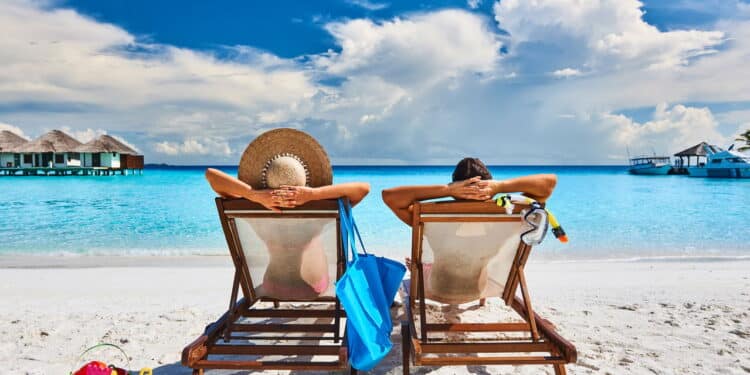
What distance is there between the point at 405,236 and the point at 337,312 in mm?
7408

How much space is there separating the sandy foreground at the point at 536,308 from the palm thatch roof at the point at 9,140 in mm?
46560

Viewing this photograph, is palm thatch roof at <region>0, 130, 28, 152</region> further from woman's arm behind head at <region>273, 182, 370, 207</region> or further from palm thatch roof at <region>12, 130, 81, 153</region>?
woman's arm behind head at <region>273, 182, 370, 207</region>

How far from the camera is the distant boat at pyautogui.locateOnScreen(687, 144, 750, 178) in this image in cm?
3497

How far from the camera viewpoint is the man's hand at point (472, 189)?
2.40 meters

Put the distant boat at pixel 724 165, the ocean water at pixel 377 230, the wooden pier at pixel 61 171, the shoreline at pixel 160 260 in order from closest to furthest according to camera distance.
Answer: the shoreline at pixel 160 260 → the ocean water at pixel 377 230 → the distant boat at pixel 724 165 → the wooden pier at pixel 61 171

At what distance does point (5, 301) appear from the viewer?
4484 millimetres

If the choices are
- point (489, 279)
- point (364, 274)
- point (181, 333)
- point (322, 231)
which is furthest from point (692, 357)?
point (181, 333)

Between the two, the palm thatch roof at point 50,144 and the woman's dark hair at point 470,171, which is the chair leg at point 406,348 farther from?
the palm thatch roof at point 50,144

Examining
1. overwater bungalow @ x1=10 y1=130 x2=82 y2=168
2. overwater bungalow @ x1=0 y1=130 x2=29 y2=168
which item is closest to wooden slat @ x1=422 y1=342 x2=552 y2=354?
overwater bungalow @ x1=10 y1=130 x2=82 y2=168

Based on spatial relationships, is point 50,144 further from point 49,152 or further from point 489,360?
point 489,360

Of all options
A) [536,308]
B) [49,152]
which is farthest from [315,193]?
[49,152]

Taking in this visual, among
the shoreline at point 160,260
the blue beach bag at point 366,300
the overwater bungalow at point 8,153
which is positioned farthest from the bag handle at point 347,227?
the overwater bungalow at point 8,153

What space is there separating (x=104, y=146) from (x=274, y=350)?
4965cm

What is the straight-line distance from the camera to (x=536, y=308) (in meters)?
4.11
